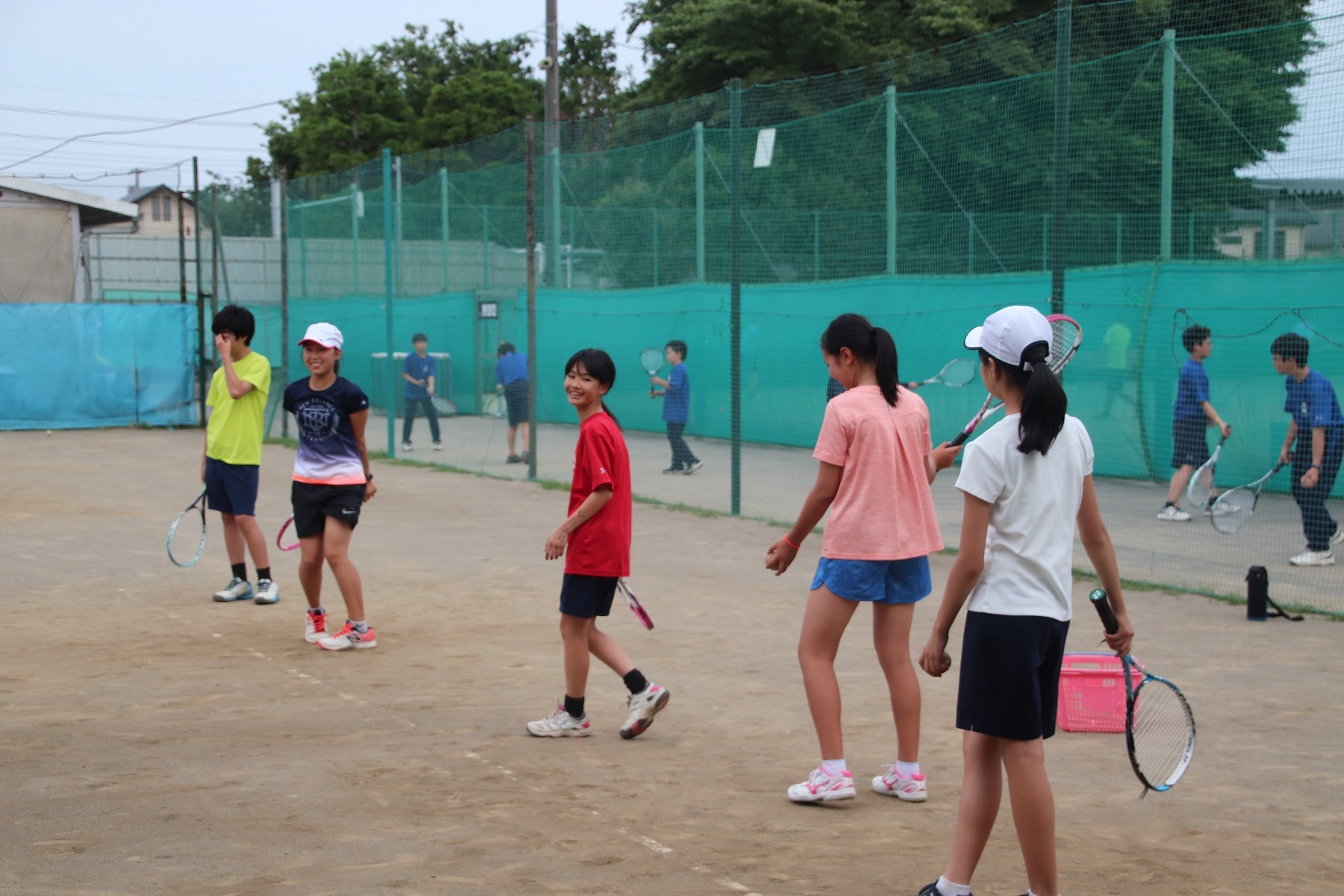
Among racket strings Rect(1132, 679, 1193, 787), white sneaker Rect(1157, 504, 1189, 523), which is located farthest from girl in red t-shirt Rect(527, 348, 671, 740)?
white sneaker Rect(1157, 504, 1189, 523)

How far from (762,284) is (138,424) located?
36.3 feet

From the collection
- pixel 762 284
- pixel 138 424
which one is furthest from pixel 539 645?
pixel 138 424

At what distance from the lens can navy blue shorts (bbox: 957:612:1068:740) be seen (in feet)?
11.7

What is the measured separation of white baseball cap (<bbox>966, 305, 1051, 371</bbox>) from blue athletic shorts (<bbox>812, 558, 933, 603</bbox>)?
1146 mm

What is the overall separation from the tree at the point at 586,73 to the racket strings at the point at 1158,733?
177 ft

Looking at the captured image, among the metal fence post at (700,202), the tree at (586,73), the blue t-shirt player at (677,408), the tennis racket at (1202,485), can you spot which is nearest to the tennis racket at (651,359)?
the blue t-shirt player at (677,408)

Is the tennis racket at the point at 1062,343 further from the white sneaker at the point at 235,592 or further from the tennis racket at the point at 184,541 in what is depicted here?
the tennis racket at the point at 184,541

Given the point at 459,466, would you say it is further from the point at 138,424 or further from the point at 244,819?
the point at 244,819

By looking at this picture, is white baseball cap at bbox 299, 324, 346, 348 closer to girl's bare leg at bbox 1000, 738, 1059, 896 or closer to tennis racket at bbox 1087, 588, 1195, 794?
tennis racket at bbox 1087, 588, 1195, 794

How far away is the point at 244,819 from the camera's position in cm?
448

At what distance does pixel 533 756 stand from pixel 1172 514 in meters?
7.81

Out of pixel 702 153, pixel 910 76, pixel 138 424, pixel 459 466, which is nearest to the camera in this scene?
pixel 910 76

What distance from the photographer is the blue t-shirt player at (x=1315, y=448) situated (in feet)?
31.5

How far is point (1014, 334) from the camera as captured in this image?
12.0 feet
